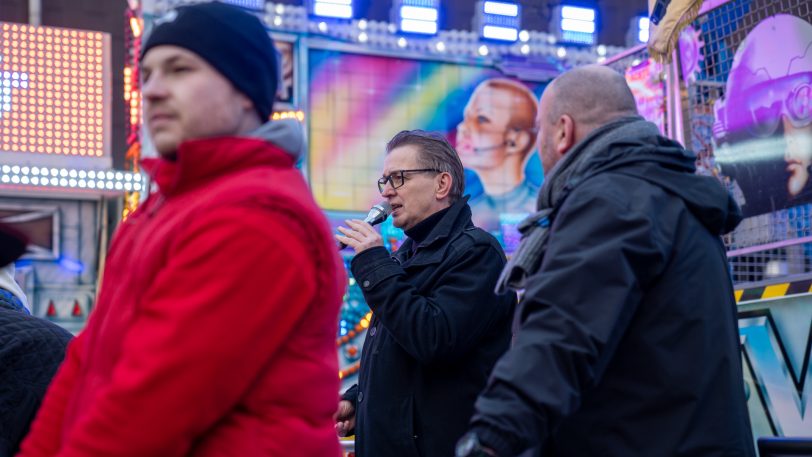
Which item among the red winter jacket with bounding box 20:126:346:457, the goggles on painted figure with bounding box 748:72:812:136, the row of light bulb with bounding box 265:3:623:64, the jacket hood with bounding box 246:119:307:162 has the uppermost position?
the row of light bulb with bounding box 265:3:623:64

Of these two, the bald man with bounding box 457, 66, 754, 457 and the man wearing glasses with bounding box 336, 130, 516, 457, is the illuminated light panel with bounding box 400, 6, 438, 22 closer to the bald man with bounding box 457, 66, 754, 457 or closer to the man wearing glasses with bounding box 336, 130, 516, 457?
the man wearing glasses with bounding box 336, 130, 516, 457

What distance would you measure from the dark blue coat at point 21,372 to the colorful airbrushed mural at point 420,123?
1631 centimetres

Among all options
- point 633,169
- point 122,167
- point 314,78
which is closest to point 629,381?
point 633,169

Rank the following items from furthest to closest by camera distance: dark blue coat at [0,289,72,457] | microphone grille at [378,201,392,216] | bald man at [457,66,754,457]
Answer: microphone grille at [378,201,392,216] < dark blue coat at [0,289,72,457] < bald man at [457,66,754,457]

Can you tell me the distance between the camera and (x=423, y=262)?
4266 mm

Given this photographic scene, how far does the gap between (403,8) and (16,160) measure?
26.2 feet

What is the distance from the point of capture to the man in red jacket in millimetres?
2002

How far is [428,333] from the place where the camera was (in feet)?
12.8

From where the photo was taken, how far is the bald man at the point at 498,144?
21.4 meters

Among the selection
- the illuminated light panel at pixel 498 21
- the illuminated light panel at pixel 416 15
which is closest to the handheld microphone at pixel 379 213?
the illuminated light panel at pixel 416 15

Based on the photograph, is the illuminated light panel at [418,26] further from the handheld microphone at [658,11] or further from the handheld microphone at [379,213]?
the handheld microphone at [379,213]

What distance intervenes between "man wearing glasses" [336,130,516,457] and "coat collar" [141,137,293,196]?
1.72m

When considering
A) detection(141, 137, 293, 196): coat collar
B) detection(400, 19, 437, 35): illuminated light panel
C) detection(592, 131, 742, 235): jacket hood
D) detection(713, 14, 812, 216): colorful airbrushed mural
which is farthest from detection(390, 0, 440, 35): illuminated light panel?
detection(141, 137, 293, 196): coat collar

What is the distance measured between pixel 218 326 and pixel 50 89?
1945cm
